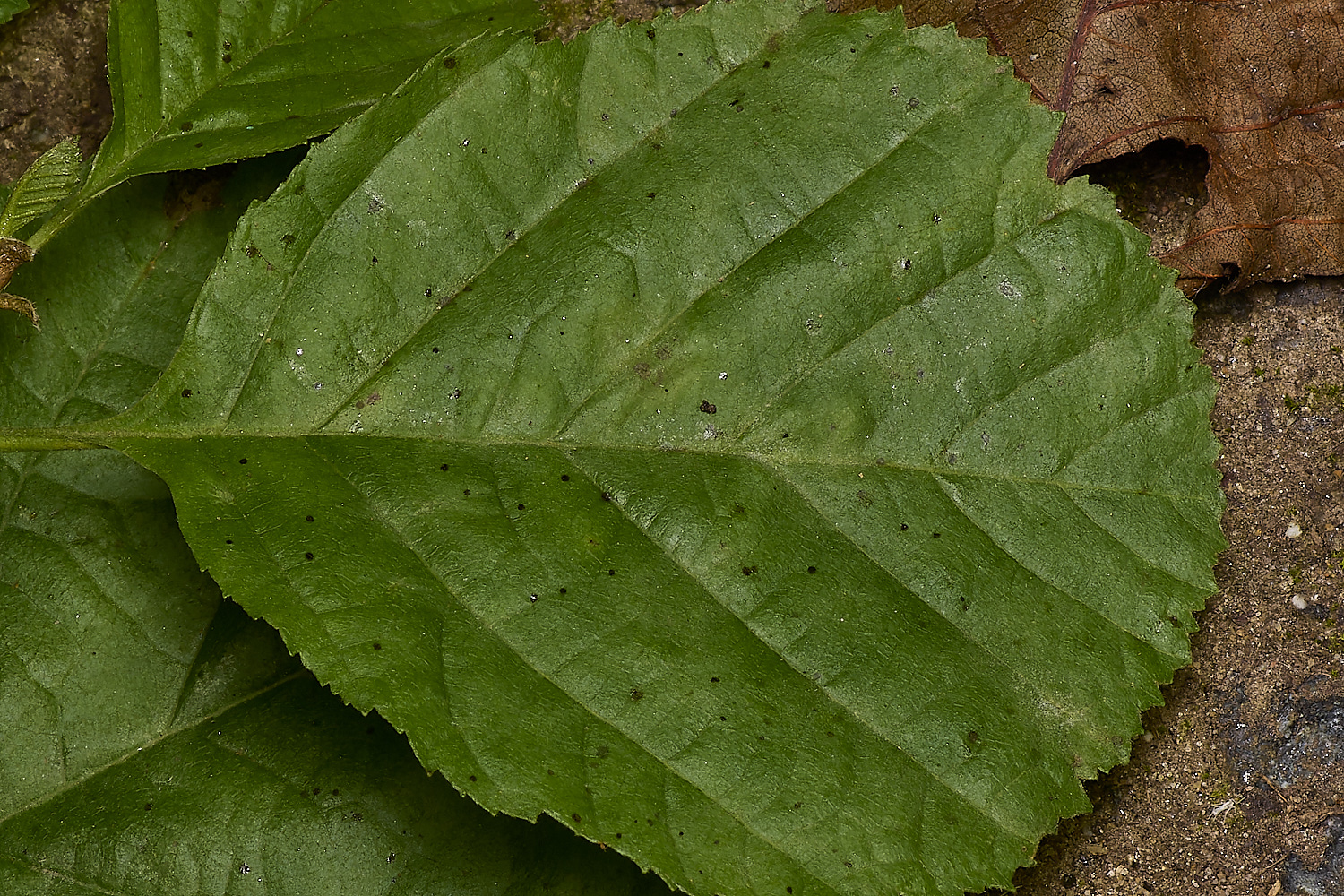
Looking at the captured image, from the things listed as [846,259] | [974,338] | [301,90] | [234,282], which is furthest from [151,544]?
[974,338]

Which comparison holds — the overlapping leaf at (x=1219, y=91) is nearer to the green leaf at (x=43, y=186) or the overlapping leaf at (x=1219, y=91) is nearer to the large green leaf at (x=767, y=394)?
the large green leaf at (x=767, y=394)

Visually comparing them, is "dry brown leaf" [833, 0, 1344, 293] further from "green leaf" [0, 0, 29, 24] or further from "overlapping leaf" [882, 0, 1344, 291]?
"green leaf" [0, 0, 29, 24]

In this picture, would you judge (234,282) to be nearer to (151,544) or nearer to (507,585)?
(151,544)

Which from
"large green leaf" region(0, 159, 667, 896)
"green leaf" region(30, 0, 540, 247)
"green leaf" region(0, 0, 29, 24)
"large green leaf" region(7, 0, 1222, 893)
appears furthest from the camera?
"green leaf" region(0, 0, 29, 24)

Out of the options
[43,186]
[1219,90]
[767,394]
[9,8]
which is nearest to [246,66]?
[43,186]

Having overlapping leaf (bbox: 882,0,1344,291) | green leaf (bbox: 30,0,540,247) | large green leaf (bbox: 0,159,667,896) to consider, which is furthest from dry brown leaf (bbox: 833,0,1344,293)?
large green leaf (bbox: 0,159,667,896)

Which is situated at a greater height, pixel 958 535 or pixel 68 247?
pixel 68 247
